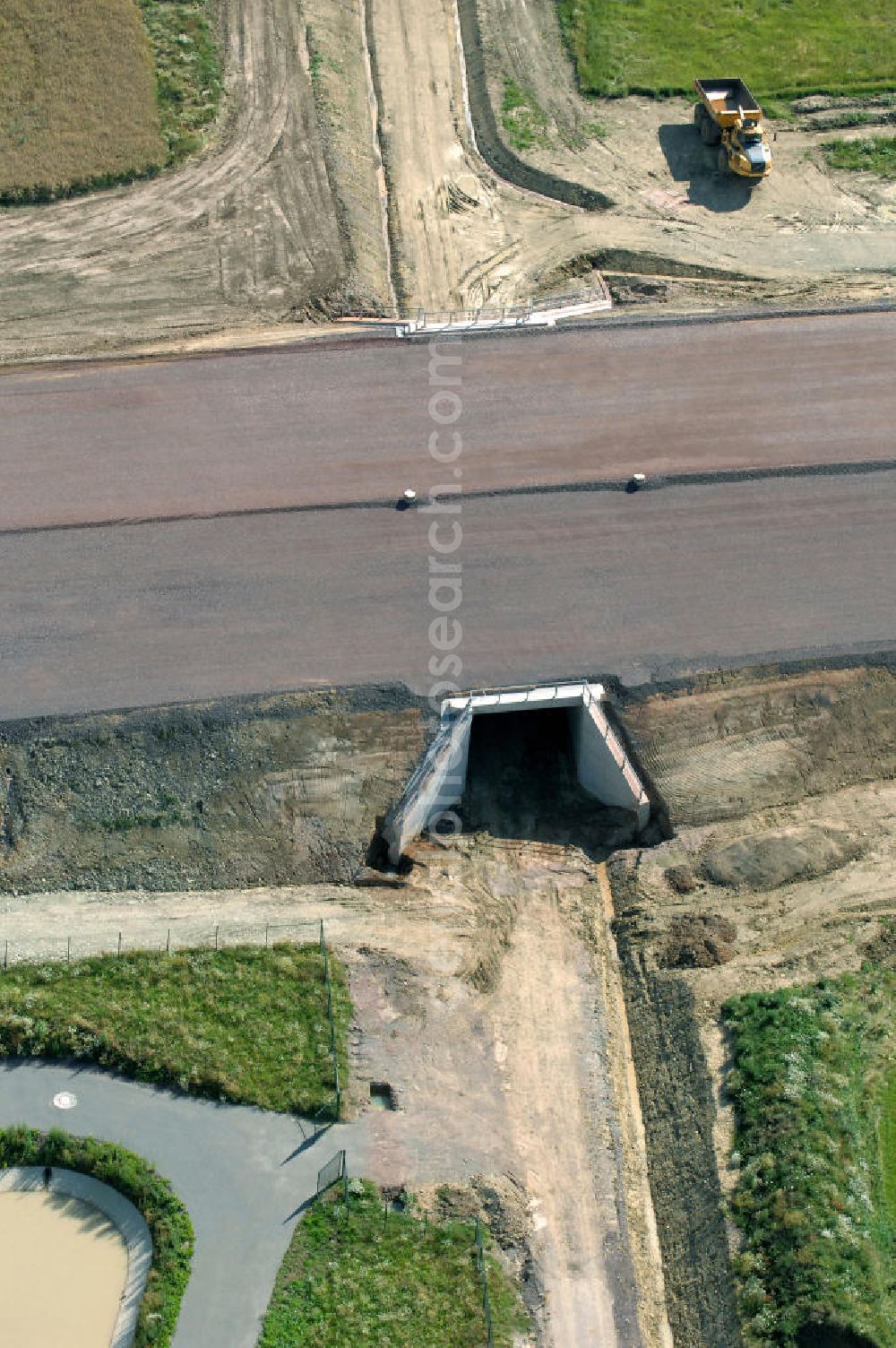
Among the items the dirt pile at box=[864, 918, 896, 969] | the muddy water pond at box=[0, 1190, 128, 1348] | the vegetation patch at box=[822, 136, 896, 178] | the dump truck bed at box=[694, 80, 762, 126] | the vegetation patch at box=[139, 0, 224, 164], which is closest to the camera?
the muddy water pond at box=[0, 1190, 128, 1348]

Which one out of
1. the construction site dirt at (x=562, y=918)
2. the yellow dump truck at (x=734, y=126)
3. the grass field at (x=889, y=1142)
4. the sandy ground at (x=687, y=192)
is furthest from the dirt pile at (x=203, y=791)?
the yellow dump truck at (x=734, y=126)

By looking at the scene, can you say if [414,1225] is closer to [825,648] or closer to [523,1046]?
[523,1046]

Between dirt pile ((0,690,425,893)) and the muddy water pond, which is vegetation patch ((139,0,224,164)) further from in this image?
the muddy water pond

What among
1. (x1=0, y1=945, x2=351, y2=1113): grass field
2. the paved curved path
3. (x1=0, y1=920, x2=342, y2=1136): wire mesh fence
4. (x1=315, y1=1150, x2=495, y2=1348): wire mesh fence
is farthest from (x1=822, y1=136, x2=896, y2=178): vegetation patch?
(x1=315, y1=1150, x2=495, y2=1348): wire mesh fence

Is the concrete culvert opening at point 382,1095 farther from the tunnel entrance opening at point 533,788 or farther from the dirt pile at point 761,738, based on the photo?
the dirt pile at point 761,738

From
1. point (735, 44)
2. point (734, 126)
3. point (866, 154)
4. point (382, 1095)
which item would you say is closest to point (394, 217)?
point (734, 126)

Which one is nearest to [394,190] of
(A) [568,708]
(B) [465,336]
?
(B) [465,336]
